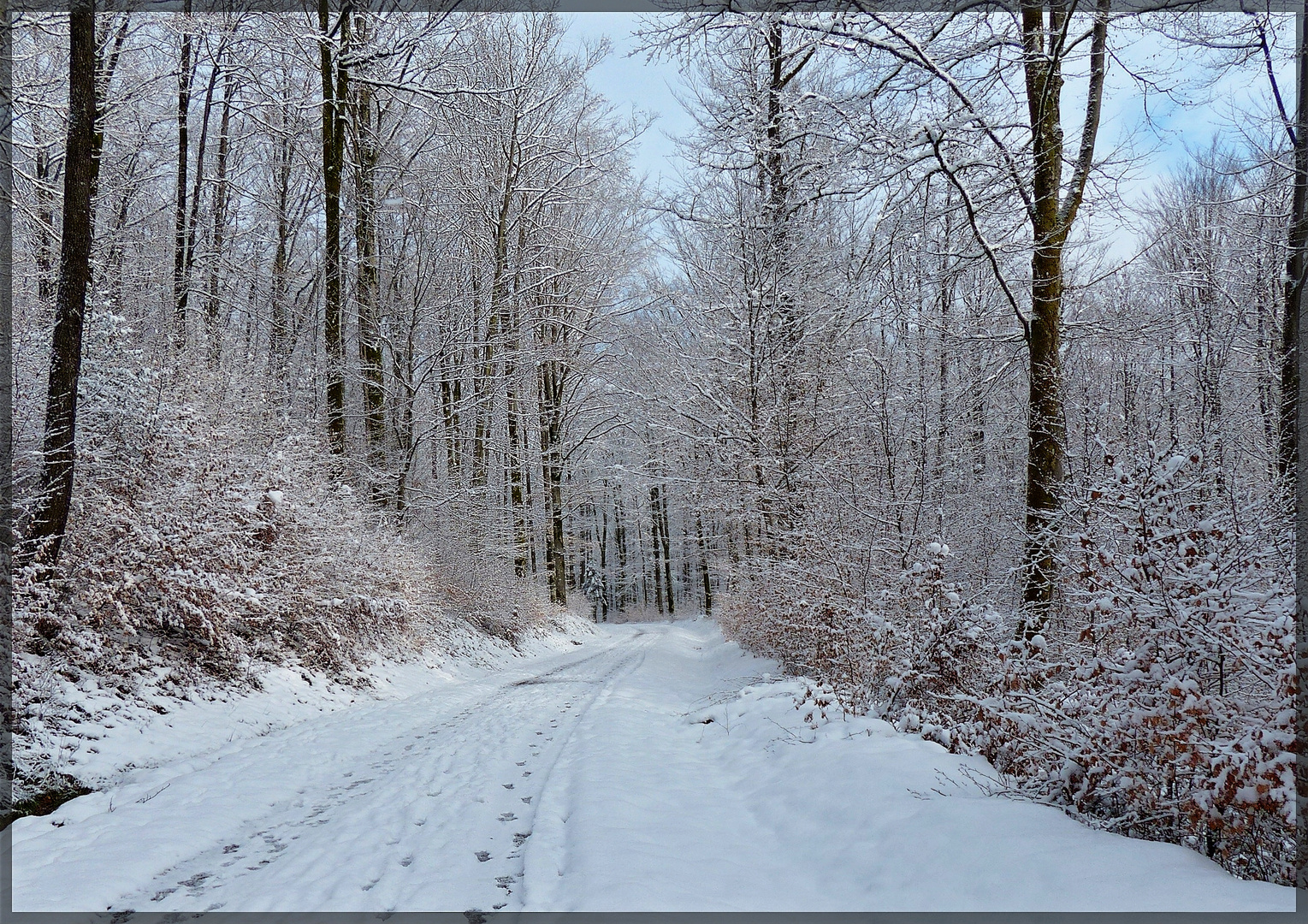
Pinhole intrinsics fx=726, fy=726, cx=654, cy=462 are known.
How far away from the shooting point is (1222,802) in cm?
310

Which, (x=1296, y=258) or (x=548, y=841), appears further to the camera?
(x=1296, y=258)

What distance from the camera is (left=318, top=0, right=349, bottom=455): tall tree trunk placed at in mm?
14031

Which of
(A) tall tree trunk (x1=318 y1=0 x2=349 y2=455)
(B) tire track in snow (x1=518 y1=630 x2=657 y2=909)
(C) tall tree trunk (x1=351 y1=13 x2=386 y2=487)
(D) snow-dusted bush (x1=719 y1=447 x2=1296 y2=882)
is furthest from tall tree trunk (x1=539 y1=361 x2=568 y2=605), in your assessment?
(D) snow-dusted bush (x1=719 y1=447 x2=1296 y2=882)

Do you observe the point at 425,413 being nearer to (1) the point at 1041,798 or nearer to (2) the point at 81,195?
(2) the point at 81,195

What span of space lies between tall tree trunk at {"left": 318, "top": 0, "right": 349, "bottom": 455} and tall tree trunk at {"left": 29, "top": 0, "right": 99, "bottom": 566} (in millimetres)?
6565

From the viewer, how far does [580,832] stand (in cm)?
437

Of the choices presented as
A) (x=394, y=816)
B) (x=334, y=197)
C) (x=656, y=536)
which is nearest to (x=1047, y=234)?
(x=394, y=816)

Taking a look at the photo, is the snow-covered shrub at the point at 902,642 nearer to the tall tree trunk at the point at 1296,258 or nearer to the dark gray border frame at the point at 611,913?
the dark gray border frame at the point at 611,913

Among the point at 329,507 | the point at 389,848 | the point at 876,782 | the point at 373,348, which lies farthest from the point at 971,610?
the point at 373,348

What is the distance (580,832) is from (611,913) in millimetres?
1132

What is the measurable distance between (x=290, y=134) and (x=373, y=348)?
18.6ft

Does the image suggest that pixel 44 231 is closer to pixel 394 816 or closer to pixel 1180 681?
pixel 394 816

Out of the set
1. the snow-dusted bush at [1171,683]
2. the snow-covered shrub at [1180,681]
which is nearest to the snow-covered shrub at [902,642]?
the snow-dusted bush at [1171,683]

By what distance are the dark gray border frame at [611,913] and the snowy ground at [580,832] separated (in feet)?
0.27
